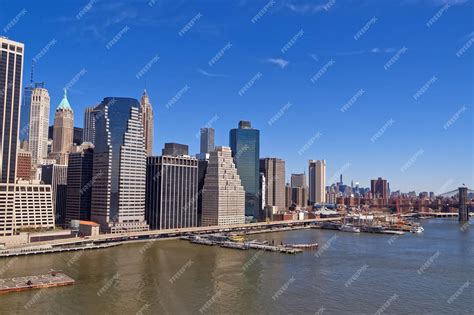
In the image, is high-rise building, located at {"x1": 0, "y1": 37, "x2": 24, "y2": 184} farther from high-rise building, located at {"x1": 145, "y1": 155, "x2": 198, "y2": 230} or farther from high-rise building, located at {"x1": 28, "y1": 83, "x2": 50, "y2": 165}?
high-rise building, located at {"x1": 28, "y1": 83, "x2": 50, "y2": 165}

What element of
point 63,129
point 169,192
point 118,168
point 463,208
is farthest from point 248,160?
point 463,208

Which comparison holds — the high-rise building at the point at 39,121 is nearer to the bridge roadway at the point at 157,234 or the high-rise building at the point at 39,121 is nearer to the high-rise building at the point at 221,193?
the high-rise building at the point at 221,193

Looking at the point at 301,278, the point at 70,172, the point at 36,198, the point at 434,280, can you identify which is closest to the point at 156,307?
the point at 301,278

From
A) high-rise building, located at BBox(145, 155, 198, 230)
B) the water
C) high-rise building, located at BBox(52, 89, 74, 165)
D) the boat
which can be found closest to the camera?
the water

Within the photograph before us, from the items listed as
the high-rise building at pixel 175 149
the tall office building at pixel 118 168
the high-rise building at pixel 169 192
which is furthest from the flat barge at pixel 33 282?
the high-rise building at pixel 175 149

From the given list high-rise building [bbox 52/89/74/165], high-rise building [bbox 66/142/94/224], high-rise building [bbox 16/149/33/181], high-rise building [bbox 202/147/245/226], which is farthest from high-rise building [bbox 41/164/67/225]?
high-rise building [bbox 52/89/74/165]

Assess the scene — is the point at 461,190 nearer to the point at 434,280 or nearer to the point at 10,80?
the point at 434,280
